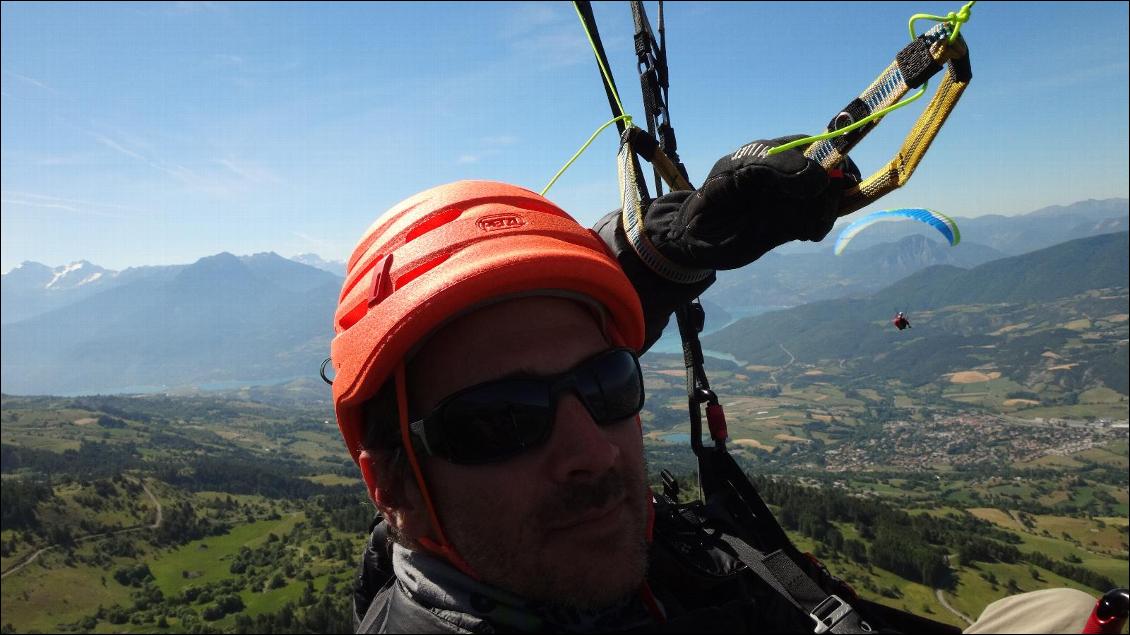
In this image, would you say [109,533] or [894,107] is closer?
[894,107]

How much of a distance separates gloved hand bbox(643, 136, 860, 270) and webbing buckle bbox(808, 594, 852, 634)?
1.53 meters

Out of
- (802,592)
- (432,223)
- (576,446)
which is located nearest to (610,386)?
(576,446)

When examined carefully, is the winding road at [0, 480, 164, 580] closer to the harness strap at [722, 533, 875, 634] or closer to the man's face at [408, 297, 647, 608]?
the man's face at [408, 297, 647, 608]

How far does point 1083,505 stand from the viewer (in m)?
104

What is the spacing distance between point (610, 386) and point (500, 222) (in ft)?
2.65

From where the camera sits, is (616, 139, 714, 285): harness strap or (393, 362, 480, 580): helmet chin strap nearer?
(393, 362, 480, 580): helmet chin strap

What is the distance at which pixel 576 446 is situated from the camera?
2070 millimetres

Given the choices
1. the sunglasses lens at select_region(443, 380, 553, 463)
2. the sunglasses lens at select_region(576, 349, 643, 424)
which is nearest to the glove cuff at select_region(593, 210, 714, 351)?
the sunglasses lens at select_region(576, 349, 643, 424)

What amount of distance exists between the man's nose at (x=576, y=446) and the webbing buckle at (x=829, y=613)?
1.21 metres

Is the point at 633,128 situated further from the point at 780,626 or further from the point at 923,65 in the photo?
the point at 780,626

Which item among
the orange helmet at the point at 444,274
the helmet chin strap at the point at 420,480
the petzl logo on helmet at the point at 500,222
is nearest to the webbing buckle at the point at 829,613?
the orange helmet at the point at 444,274

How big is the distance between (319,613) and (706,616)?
255ft

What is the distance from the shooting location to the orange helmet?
80.4 inches

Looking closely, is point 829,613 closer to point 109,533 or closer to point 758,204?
point 758,204
